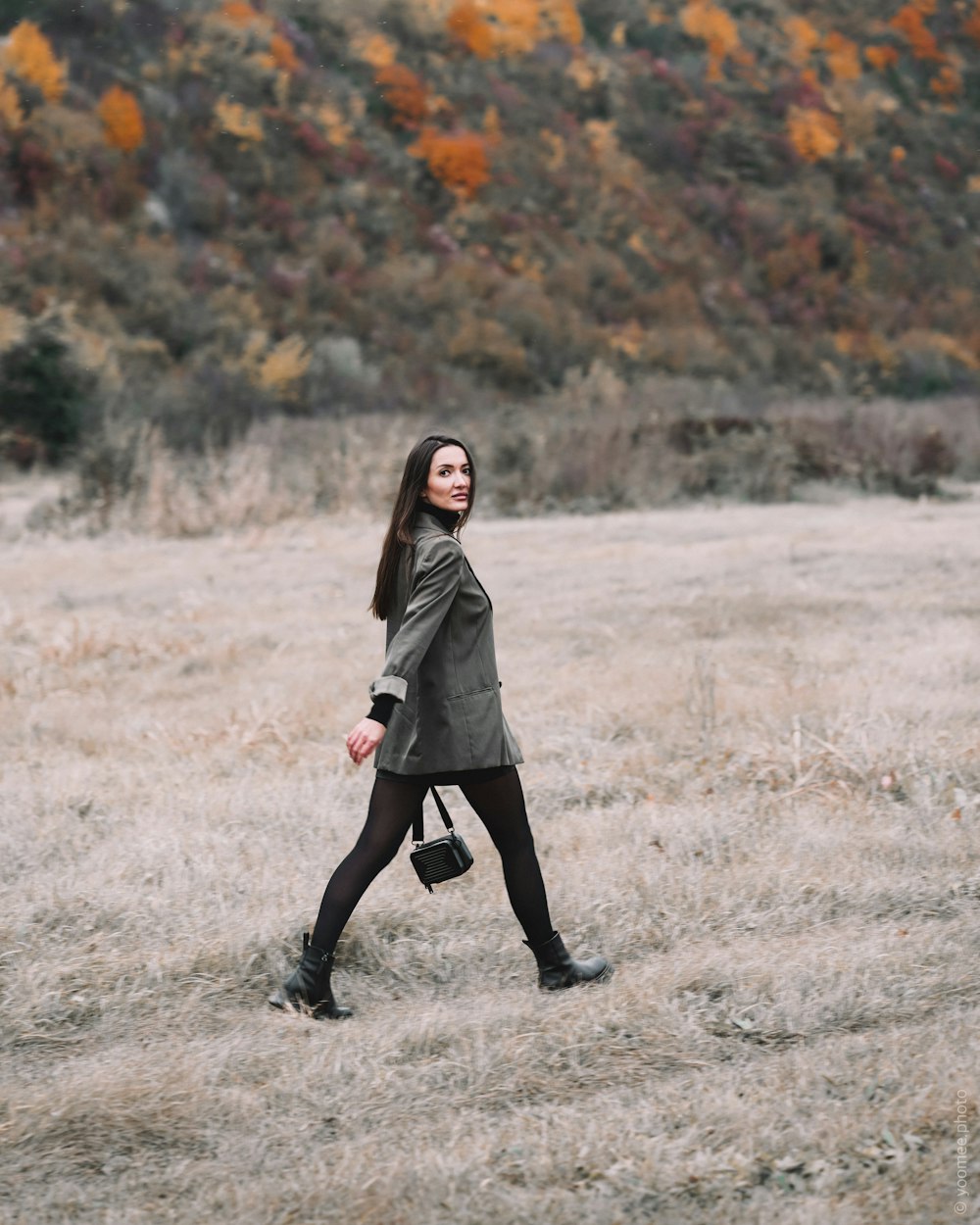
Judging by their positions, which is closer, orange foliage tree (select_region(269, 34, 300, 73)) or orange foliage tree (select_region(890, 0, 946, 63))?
orange foliage tree (select_region(269, 34, 300, 73))

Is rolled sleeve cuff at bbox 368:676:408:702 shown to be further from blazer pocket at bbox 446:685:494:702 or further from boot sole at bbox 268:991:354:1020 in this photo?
boot sole at bbox 268:991:354:1020

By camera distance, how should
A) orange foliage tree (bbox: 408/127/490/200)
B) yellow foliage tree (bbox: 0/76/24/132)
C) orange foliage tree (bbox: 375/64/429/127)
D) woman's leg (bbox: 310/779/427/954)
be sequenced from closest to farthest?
woman's leg (bbox: 310/779/427/954) → yellow foliage tree (bbox: 0/76/24/132) → orange foliage tree (bbox: 408/127/490/200) → orange foliage tree (bbox: 375/64/429/127)

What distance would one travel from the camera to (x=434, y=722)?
3.22 m

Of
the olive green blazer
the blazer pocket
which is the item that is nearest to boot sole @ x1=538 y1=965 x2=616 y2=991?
the olive green blazer

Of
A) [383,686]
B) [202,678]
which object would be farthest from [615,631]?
[383,686]

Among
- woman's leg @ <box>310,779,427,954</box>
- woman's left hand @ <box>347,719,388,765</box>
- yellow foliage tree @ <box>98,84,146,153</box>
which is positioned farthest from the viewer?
yellow foliage tree @ <box>98,84,146,153</box>

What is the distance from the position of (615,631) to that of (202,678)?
248cm

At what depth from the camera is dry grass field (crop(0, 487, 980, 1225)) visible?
260 centimetres

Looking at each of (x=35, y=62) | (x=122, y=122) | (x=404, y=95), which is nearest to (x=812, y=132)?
(x=404, y=95)

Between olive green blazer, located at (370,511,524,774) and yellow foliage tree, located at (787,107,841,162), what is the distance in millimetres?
41741

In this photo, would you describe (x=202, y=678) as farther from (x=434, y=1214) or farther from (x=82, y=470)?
(x=82, y=470)

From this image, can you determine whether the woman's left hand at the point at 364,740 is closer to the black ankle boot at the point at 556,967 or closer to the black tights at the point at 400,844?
the black tights at the point at 400,844

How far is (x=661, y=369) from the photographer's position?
3170 cm

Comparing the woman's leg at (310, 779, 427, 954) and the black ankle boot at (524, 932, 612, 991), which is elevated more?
the woman's leg at (310, 779, 427, 954)
